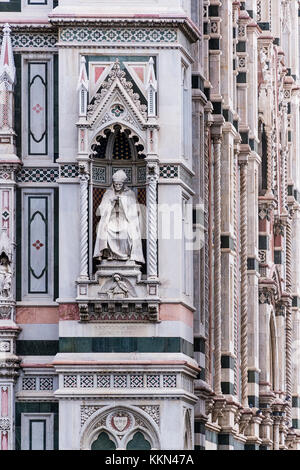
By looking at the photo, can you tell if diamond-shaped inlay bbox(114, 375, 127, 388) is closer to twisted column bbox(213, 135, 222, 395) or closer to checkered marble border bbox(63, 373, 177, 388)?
checkered marble border bbox(63, 373, 177, 388)

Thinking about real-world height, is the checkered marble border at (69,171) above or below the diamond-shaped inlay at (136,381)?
above

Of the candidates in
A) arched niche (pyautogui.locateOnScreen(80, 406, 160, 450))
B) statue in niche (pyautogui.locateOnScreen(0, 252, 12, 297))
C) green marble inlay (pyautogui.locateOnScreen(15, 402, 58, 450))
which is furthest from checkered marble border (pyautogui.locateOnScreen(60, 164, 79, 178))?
arched niche (pyautogui.locateOnScreen(80, 406, 160, 450))

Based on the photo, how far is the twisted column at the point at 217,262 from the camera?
56188 millimetres

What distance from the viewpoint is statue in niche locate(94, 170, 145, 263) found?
49906 mm

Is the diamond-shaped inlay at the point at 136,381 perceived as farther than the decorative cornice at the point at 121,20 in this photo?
No

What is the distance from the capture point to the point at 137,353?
4969 cm

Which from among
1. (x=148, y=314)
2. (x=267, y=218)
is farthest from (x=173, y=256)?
(x=267, y=218)

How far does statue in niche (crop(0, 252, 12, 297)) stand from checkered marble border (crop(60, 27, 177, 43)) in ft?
13.3

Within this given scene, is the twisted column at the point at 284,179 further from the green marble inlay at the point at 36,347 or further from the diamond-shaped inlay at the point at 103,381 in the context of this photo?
the diamond-shaped inlay at the point at 103,381

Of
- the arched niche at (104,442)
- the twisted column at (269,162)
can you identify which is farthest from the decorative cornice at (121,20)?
the twisted column at (269,162)

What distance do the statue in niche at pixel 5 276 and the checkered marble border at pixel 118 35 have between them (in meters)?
4.06

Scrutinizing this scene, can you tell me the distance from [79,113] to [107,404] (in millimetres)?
5169

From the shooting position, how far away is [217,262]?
56375 millimetres
